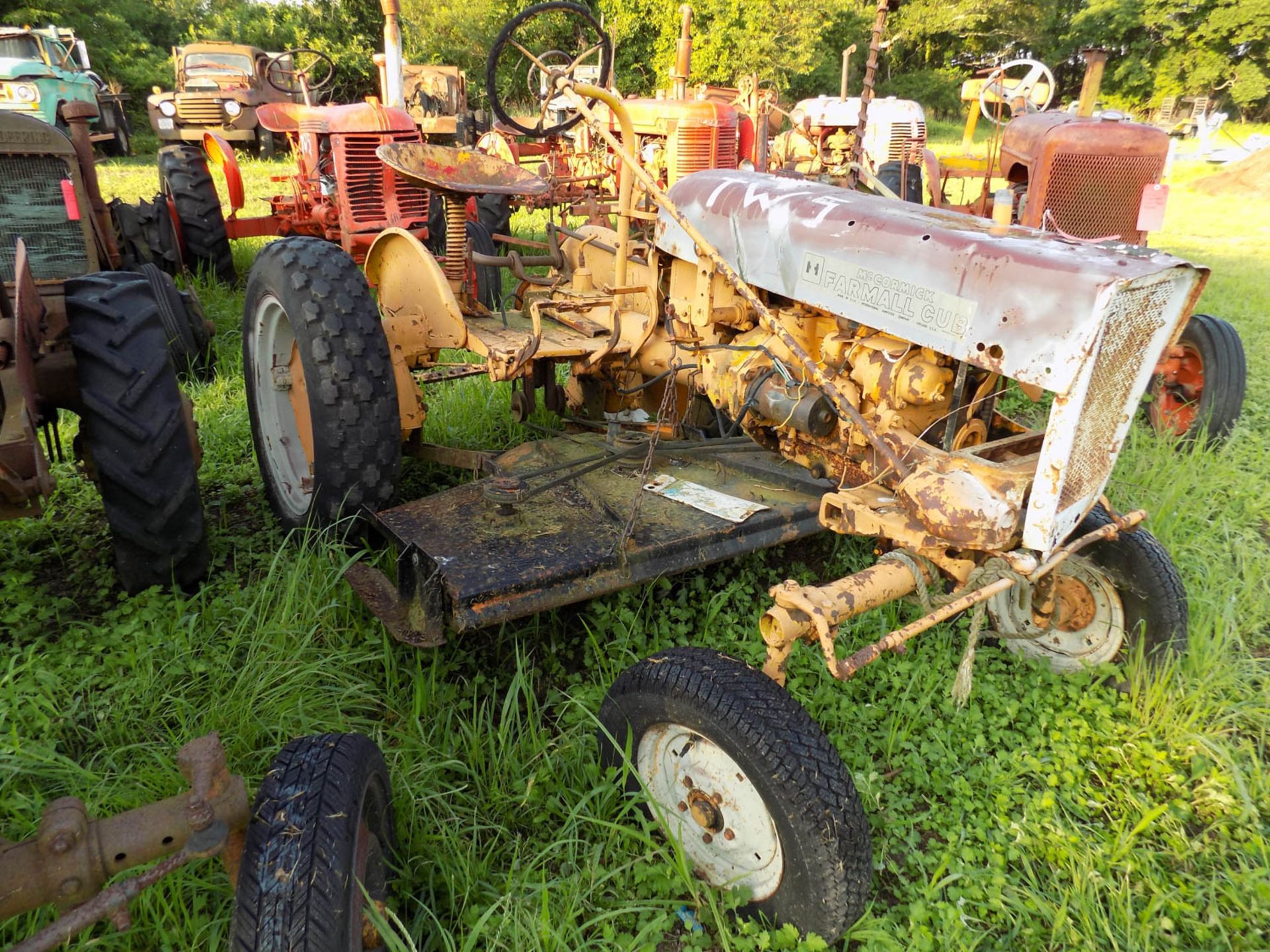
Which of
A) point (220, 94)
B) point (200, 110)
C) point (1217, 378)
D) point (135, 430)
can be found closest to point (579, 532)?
point (135, 430)

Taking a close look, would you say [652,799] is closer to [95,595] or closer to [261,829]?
[261,829]

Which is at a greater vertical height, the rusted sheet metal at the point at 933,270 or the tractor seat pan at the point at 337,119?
the tractor seat pan at the point at 337,119

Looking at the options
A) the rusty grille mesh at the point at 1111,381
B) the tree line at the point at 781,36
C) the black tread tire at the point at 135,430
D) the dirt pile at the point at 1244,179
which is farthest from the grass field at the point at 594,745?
the tree line at the point at 781,36

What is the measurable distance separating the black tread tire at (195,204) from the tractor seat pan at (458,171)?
11.2 feet

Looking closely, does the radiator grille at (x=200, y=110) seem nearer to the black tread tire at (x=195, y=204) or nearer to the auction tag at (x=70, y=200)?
the black tread tire at (x=195, y=204)

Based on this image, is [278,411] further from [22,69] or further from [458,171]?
[22,69]

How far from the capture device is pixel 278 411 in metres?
3.32

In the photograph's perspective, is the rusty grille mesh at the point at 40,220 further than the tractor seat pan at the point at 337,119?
No

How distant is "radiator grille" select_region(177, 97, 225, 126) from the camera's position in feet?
32.8

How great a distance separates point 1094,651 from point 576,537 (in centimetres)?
166

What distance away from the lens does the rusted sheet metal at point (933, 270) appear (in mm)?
1803

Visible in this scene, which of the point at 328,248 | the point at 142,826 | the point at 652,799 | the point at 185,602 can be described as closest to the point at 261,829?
the point at 142,826

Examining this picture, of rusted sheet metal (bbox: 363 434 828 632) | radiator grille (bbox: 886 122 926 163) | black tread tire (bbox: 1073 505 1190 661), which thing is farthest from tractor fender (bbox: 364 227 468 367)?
radiator grille (bbox: 886 122 926 163)

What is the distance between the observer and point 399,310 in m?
3.24
